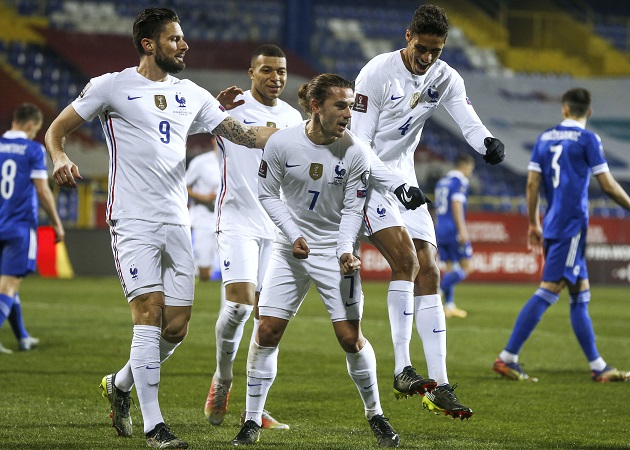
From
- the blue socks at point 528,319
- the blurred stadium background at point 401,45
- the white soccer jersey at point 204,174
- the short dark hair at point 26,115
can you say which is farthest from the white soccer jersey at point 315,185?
the blurred stadium background at point 401,45

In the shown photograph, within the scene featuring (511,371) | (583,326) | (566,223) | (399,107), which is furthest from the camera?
(566,223)

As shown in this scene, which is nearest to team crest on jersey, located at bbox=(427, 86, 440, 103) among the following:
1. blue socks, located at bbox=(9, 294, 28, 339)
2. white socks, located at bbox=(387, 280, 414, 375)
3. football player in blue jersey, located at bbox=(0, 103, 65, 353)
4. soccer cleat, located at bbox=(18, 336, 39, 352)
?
white socks, located at bbox=(387, 280, 414, 375)

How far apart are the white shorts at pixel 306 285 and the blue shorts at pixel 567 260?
3665 millimetres

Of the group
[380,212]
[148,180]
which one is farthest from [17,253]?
[380,212]

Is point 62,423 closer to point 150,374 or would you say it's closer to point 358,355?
point 150,374

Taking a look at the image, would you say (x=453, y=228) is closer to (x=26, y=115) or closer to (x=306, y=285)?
(x=26, y=115)

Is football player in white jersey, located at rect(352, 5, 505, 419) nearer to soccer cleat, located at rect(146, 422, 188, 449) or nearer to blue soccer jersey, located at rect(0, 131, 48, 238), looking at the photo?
soccer cleat, located at rect(146, 422, 188, 449)

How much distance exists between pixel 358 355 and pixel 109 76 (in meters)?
2.05

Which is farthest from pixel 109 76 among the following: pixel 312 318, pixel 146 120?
pixel 312 318

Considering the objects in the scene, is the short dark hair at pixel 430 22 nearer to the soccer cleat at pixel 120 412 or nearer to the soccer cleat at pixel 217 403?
the soccer cleat at pixel 217 403

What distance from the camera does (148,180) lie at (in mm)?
5855

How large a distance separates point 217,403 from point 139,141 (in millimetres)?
1816

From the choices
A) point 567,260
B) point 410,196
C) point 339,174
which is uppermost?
point 339,174

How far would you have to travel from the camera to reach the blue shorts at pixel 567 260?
912 centimetres
